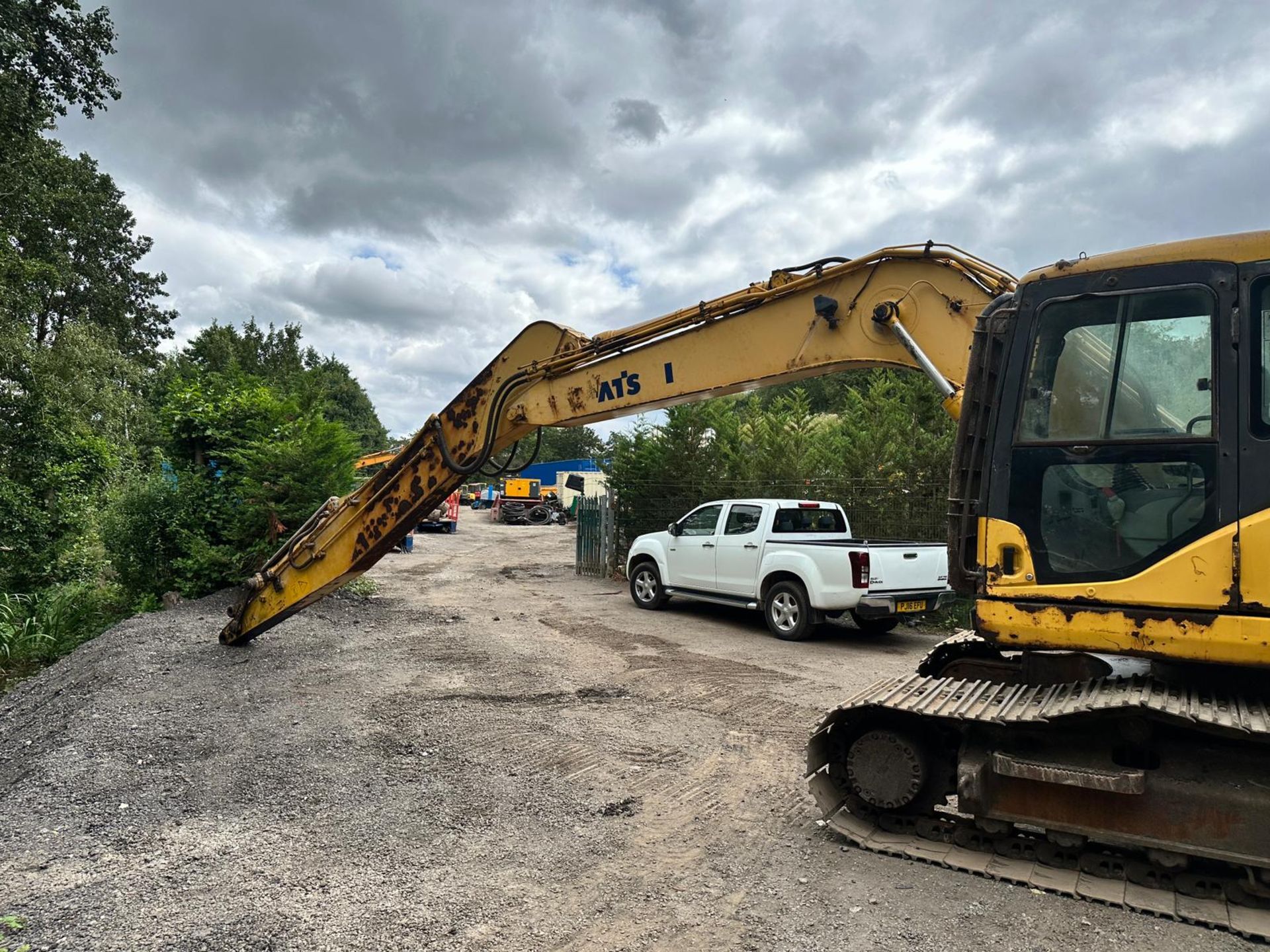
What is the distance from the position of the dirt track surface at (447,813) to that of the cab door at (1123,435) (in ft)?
4.65

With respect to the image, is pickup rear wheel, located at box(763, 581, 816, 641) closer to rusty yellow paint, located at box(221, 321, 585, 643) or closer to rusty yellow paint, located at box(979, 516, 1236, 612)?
rusty yellow paint, located at box(221, 321, 585, 643)

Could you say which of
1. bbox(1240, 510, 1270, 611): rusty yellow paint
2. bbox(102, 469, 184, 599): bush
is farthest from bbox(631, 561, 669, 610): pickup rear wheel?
bbox(1240, 510, 1270, 611): rusty yellow paint

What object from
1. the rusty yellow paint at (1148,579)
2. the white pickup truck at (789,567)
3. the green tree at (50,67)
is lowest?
the white pickup truck at (789,567)

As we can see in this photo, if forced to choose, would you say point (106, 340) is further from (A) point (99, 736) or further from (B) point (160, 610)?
(A) point (99, 736)

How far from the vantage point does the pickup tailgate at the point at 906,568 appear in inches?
350

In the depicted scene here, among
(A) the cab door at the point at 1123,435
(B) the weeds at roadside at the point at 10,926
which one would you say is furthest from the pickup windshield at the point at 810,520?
(B) the weeds at roadside at the point at 10,926

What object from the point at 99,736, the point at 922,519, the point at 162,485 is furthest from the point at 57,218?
the point at 922,519

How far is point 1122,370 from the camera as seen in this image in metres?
3.28

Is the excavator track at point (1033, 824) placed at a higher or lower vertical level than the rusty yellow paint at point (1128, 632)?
lower

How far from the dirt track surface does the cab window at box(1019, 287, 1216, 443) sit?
6.65ft

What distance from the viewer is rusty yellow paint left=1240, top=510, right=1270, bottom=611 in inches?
113

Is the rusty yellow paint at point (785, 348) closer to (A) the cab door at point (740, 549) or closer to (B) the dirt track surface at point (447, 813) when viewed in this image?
(B) the dirt track surface at point (447, 813)

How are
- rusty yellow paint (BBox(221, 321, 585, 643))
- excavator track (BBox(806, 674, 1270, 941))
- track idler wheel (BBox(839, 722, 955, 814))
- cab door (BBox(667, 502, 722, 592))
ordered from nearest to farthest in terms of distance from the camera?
excavator track (BBox(806, 674, 1270, 941))
track idler wheel (BBox(839, 722, 955, 814))
rusty yellow paint (BBox(221, 321, 585, 643))
cab door (BBox(667, 502, 722, 592))

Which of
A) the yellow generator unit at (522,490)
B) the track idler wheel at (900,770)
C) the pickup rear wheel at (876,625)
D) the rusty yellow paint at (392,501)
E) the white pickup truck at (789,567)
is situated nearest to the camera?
the track idler wheel at (900,770)
